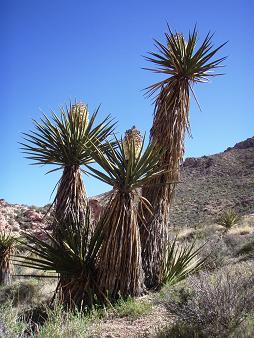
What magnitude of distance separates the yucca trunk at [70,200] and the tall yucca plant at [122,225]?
46.6 inches

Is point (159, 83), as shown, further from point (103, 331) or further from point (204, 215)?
point (204, 215)

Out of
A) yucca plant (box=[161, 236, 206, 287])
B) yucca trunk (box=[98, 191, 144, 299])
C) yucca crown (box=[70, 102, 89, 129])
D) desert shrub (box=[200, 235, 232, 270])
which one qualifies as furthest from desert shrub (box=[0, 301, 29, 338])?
desert shrub (box=[200, 235, 232, 270])

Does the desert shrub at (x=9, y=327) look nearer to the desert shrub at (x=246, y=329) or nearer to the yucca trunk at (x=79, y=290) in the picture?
the desert shrub at (x=246, y=329)

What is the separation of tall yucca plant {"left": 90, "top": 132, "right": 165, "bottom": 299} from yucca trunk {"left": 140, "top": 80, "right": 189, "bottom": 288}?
2.39 feet

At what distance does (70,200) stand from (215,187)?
40582 mm

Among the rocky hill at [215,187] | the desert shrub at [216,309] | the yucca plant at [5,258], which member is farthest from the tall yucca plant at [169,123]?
the rocky hill at [215,187]

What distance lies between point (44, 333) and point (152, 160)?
13.5 ft

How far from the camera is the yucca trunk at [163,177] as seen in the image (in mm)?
8492

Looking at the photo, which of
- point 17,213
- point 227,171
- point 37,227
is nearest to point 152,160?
point 37,227

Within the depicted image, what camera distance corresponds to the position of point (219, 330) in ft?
15.9

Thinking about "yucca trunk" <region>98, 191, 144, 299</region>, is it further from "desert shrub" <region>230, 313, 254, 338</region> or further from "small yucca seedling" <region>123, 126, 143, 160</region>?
"desert shrub" <region>230, 313, 254, 338</region>

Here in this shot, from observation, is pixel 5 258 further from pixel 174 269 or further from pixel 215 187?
pixel 215 187

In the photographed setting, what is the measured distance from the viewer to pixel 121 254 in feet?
24.5

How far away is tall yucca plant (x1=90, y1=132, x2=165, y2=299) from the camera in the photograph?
24.6 ft
